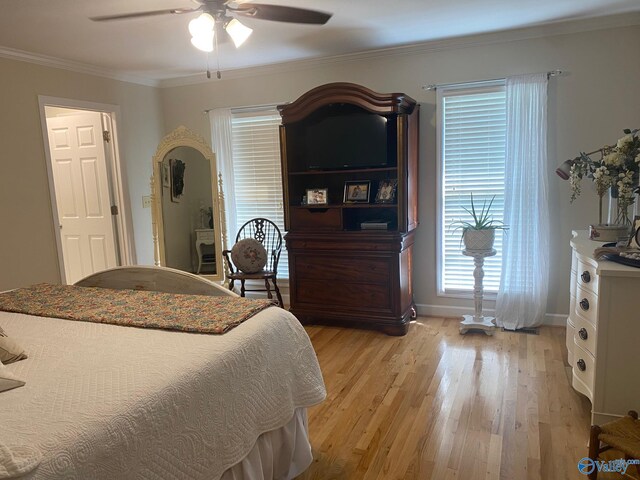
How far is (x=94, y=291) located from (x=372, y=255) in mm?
2134

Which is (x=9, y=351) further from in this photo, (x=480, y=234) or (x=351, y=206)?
(x=480, y=234)

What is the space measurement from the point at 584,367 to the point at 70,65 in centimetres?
457

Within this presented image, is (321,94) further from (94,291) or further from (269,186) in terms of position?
(94,291)

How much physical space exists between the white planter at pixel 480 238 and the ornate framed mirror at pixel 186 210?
7.96 feet

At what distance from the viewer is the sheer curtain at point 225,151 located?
474cm

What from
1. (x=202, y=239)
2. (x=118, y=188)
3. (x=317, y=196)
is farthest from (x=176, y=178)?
(x=317, y=196)

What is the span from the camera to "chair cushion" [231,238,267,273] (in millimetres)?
4375

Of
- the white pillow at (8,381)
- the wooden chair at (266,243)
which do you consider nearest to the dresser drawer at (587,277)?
the white pillow at (8,381)

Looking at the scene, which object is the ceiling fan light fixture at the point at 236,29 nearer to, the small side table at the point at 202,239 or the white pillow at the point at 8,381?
the white pillow at the point at 8,381

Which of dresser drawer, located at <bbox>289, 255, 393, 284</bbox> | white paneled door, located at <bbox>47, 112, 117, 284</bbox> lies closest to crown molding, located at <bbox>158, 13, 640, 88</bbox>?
white paneled door, located at <bbox>47, 112, 117, 284</bbox>

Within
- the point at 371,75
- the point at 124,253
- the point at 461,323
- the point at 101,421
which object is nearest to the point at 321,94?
the point at 371,75

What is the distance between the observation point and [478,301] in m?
3.82

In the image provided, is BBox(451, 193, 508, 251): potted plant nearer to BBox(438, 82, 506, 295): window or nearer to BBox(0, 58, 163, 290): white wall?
BBox(438, 82, 506, 295): window

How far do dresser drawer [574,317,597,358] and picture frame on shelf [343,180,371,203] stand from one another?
1943mm
